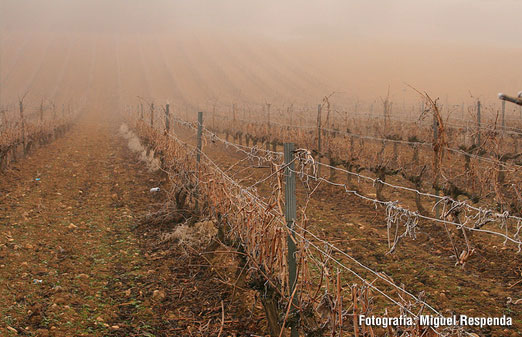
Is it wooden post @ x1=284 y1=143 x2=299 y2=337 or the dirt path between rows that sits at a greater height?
wooden post @ x1=284 y1=143 x2=299 y2=337

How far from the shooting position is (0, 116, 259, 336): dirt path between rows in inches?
130

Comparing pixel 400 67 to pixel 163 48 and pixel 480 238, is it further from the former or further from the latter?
pixel 480 238

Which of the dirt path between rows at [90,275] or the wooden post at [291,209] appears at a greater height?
the wooden post at [291,209]

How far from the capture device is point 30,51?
252 ft

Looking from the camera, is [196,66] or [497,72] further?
[196,66]

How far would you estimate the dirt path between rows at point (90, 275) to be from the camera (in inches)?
130

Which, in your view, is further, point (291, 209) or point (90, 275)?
point (90, 275)

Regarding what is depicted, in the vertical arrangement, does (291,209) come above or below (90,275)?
above

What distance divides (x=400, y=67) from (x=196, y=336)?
6622cm

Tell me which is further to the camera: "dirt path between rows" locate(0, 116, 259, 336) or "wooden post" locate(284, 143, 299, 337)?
"dirt path between rows" locate(0, 116, 259, 336)

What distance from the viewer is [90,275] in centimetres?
420

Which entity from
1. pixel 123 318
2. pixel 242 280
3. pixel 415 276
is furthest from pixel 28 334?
pixel 415 276

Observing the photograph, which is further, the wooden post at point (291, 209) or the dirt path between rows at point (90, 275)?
the dirt path between rows at point (90, 275)

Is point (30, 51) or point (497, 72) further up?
point (30, 51)
